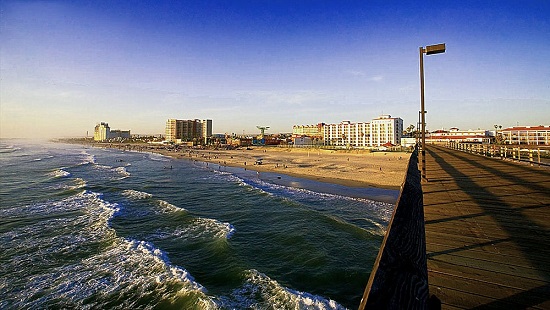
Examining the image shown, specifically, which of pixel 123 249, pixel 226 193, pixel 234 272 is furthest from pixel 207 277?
pixel 226 193

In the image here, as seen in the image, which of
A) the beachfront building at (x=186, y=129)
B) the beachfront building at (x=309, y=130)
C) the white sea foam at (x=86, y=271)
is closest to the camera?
the white sea foam at (x=86, y=271)

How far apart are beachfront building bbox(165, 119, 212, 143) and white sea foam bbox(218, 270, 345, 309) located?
159383 mm

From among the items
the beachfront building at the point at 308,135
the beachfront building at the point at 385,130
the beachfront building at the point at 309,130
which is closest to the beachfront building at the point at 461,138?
the beachfront building at the point at 385,130

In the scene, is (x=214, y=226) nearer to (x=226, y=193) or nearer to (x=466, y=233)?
(x=226, y=193)

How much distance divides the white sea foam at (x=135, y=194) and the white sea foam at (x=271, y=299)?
1605cm

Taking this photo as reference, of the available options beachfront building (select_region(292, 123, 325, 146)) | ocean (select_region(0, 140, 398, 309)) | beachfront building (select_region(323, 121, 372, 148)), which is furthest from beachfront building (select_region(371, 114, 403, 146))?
ocean (select_region(0, 140, 398, 309))

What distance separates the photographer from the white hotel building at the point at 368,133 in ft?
324

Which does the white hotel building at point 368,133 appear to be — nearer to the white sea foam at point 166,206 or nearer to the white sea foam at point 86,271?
the white sea foam at point 166,206

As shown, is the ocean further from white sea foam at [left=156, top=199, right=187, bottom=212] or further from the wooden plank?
the wooden plank

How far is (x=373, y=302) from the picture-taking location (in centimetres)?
115

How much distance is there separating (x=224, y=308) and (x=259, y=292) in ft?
4.09

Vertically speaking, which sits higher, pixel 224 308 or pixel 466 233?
pixel 466 233

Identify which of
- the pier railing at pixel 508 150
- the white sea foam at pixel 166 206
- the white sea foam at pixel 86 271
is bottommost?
the white sea foam at pixel 86 271

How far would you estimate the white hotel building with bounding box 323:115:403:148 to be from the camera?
98688 millimetres
